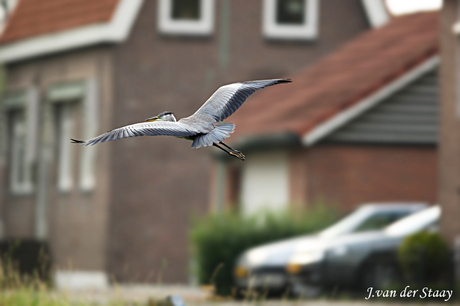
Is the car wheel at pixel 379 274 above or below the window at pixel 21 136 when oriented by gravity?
below

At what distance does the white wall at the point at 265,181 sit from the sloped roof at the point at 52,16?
4826 mm

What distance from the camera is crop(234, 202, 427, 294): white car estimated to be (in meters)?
14.9

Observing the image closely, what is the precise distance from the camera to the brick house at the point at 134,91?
23656 mm

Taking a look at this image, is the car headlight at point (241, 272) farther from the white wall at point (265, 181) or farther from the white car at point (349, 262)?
the white wall at point (265, 181)

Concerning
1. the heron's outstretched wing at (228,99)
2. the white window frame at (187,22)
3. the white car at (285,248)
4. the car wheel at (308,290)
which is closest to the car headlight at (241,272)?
the white car at (285,248)

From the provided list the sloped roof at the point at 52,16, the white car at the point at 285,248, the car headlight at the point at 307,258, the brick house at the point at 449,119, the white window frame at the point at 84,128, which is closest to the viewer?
the car headlight at the point at 307,258

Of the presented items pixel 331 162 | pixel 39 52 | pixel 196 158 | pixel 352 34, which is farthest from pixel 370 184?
pixel 39 52

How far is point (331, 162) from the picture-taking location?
63.9ft

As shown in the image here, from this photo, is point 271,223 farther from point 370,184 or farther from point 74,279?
point 74,279

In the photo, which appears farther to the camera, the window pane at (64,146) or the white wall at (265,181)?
the window pane at (64,146)

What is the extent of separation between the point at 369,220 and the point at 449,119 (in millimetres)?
2471

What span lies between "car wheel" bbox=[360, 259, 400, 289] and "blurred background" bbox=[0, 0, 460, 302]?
2518mm

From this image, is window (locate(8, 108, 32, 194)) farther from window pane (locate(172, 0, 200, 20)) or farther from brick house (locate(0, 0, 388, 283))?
window pane (locate(172, 0, 200, 20))

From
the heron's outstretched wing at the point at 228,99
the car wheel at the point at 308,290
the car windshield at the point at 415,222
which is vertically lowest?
the car wheel at the point at 308,290
